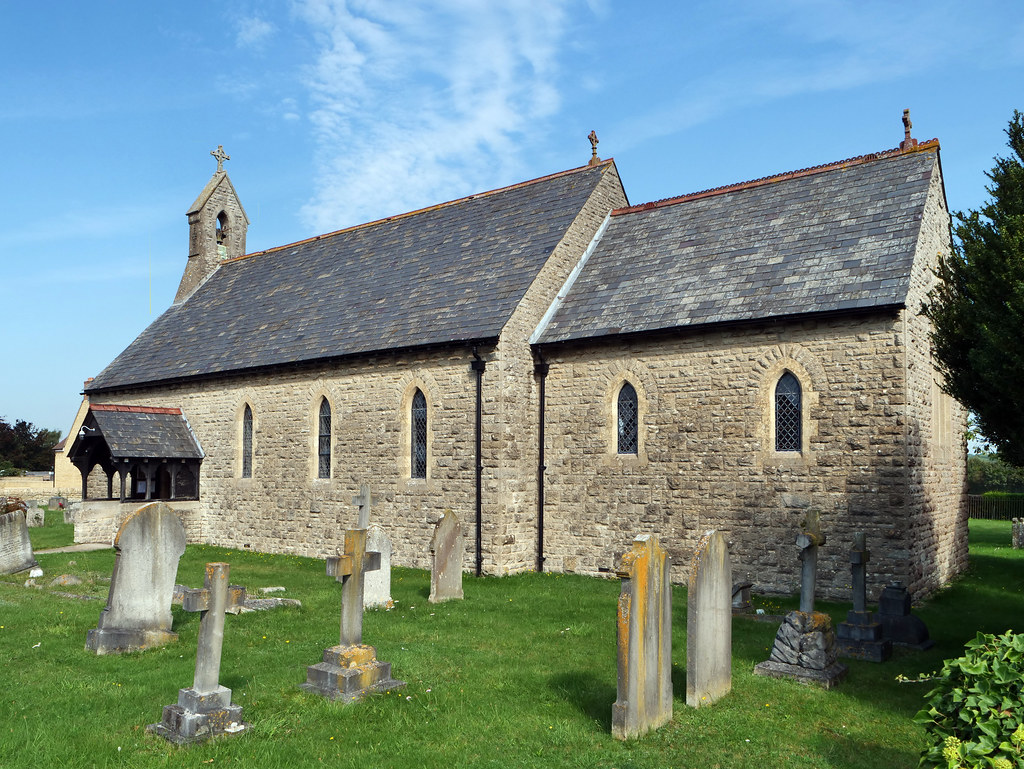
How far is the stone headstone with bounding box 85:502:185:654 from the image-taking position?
382 inches

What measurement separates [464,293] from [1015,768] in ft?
49.9

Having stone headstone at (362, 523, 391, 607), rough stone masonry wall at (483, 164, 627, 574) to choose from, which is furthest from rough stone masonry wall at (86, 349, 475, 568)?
stone headstone at (362, 523, 391, 607)

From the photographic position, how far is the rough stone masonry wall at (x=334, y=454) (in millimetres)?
17172

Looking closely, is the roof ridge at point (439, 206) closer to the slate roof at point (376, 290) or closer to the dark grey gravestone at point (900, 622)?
the slate roof at point (376, 290)

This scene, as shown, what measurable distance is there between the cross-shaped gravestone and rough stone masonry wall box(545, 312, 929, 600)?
14.3 ft

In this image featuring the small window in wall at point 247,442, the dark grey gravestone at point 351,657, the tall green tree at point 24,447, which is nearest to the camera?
the dark grey gravestone at point 351,657

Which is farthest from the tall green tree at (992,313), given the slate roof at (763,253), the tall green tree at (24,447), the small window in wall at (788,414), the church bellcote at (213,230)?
the tall green tree at (24,447)

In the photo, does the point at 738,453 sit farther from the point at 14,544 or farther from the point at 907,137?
the point at 14,544

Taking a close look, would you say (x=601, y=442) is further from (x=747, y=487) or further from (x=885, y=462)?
(x=885, y=462)

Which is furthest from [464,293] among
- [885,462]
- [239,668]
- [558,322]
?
[239,668]

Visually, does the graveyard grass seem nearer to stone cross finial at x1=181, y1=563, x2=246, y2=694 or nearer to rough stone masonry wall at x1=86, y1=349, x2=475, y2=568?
stone cross finial at x1=181, y1=563, x2=246, y2=694

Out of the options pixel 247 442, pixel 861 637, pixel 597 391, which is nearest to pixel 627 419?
pixel 597 391

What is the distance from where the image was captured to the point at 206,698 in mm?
6785

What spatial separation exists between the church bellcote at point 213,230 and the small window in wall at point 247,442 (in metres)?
9.92
